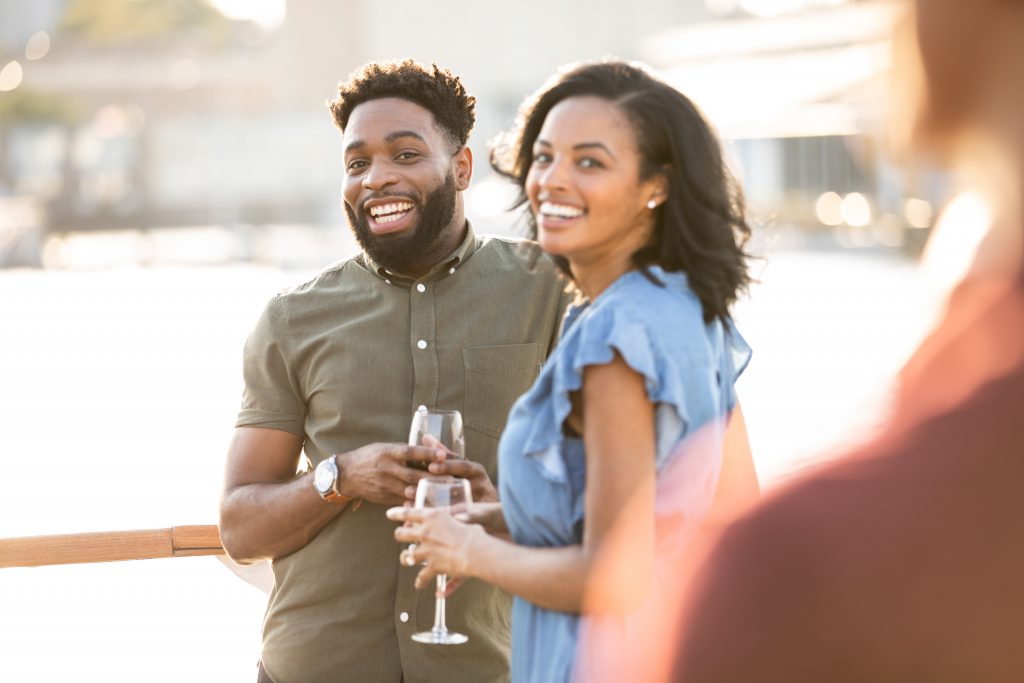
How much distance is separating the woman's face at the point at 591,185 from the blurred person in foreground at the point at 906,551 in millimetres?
1299

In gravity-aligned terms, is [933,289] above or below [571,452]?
above

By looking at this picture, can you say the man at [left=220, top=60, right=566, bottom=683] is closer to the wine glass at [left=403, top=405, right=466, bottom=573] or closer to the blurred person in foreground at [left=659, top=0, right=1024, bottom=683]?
the wine glass at [left=403, top=405, right=466, bottom=573]

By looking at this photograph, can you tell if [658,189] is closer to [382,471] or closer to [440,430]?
[440,430]

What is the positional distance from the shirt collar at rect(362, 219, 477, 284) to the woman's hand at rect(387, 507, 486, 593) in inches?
47.5

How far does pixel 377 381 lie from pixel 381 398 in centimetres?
4

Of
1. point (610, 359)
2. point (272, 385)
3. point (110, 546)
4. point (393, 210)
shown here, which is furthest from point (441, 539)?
point (110, 546)

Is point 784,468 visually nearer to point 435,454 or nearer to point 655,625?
point 655,625

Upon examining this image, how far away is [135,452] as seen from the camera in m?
12.8

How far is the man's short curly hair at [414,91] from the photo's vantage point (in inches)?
142

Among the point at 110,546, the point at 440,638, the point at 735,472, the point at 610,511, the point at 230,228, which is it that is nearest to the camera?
the point at 610,511

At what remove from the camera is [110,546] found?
12.9 feet

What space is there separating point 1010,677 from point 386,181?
2.63 metres

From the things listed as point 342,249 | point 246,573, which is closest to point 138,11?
point 342,249

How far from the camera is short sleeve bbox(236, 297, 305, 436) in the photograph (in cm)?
347
